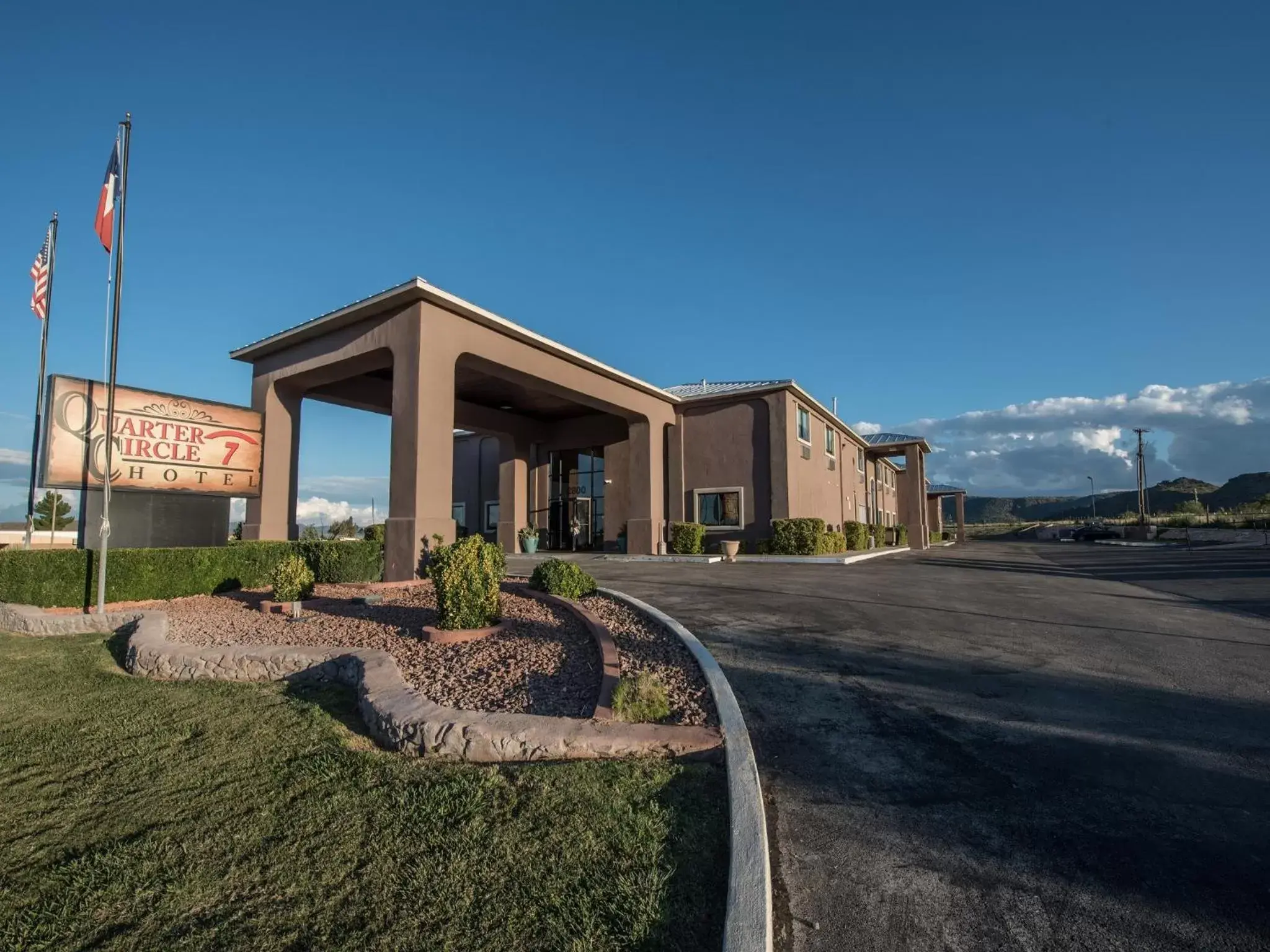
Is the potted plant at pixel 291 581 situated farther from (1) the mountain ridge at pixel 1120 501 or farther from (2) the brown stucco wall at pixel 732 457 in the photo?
(1) the mountain ridge at pixel 1120 501

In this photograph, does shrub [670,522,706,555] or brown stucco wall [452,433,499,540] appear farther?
brown stucco wall [452,433,499,540]

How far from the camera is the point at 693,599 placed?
10.6 m

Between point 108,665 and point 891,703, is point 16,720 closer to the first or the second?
point 108,665

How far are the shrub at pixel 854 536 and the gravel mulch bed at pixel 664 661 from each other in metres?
22.6

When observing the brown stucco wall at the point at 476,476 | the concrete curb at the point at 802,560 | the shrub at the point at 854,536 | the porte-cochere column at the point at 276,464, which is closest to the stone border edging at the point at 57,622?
the porte-cochere column at the point at 276,464

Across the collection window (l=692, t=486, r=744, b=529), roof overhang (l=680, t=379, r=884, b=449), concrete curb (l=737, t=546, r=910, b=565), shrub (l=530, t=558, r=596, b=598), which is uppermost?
roof overhang (l=680, t=379, r=884, b=449)

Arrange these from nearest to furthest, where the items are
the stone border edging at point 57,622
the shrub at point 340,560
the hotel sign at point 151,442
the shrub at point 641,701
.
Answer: the shrub at point 641,701, the stone border edging at point 57,622, the hotel sign at point 151,442, the shrub at point 340,560

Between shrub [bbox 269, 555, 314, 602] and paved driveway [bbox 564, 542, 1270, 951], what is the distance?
631cm

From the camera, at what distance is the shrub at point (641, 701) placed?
14.3 feet

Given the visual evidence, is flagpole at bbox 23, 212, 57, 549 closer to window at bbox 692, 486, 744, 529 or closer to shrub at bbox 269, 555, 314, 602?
shrub at bbox 269, 555, 314, 602

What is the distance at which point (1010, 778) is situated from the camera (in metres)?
3.65

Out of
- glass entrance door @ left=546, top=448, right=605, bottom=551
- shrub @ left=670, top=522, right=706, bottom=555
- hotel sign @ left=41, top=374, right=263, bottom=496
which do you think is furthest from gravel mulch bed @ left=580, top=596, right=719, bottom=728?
glass entrance door @ left=546, top=448, right=605, bottom=551

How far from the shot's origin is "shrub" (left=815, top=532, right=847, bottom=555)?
21902 mm

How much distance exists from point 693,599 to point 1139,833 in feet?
25.2
